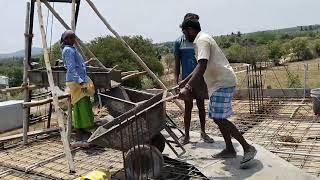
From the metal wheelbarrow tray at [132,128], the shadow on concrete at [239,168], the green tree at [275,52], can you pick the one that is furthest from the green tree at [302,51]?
the metal wheelbarrow tray at [132,128]

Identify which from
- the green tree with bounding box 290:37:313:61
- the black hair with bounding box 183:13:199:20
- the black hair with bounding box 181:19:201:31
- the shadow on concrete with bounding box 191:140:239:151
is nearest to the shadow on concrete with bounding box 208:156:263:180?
the shadow on concrete with bounding box 191:140:239:151

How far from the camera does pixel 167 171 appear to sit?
4.71 metres

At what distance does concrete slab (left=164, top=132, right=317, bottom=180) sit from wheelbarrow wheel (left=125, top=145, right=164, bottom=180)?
1.38ft

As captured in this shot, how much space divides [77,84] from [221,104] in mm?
2163

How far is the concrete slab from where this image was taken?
4191mm

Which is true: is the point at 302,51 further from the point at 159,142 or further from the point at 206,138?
the point at 159,142

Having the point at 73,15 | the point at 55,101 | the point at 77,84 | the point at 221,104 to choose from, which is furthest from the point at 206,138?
the point at 73,15

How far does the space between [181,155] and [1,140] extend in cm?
321

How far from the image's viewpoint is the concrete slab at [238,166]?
165 inches

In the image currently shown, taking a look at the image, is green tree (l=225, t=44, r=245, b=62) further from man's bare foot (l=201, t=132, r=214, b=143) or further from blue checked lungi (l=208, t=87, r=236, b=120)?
blue checked lungi (l=208, t=87, r=236, b=120)

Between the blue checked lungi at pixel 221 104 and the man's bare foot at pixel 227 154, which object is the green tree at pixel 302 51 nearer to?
the man's bare foot at pixel 227 154

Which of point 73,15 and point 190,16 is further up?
point 73,15

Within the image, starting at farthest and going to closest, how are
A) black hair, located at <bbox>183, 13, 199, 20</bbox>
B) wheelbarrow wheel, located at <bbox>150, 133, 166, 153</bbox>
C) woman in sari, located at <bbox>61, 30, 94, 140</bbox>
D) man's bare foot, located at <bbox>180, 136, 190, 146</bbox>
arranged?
1. woman in sari, located at <bbox>61, 30, 94, 140</bbox>
2. man's bare foot, located at <bbox>180, 136, 190, 146</bbox>
3. wheelbarrow wheel, located at <bbox>150, 133, 166, 153</bbox>
4. black hair, located at <bbox>183, 13, 199, 20</bbox>

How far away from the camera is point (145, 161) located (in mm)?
4410
